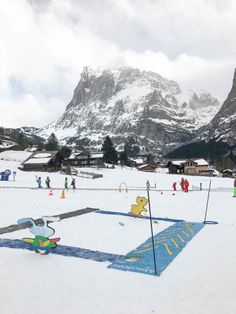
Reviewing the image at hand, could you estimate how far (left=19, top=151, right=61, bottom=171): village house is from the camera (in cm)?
8344

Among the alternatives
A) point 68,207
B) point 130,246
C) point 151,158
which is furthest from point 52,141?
point 130,246

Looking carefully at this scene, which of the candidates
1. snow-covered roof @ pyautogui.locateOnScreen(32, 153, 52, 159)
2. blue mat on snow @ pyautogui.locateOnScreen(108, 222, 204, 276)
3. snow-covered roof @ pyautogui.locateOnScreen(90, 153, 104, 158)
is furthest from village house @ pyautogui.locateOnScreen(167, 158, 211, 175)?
blue mat on snow @ pyautogui.locateOnScreen(108, 222, 204, 276)

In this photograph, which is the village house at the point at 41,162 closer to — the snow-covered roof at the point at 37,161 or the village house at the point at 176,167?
the snow-covered roof at the point at 37,161

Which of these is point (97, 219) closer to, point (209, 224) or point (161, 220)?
point (161, 220)

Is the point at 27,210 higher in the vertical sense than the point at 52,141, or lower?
lower

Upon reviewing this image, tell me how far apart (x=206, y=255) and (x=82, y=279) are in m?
5.40

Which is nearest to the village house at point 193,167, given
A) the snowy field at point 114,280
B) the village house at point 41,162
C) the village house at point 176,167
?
the village house at point 176,167

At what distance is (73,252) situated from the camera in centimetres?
1397

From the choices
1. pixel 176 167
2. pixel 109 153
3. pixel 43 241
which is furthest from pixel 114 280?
pixel 109 153

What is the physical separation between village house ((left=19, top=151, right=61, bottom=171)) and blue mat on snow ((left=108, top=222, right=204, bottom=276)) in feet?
219

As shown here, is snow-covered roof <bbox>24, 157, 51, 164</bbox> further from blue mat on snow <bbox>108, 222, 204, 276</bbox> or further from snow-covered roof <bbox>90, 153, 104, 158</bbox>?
blue mat on snow <bbox>108, 222, 204, 276</bbox>

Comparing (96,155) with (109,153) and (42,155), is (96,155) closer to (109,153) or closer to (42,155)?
(109,153)

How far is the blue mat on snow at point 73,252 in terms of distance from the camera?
43.9 ft

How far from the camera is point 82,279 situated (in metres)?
11.1
